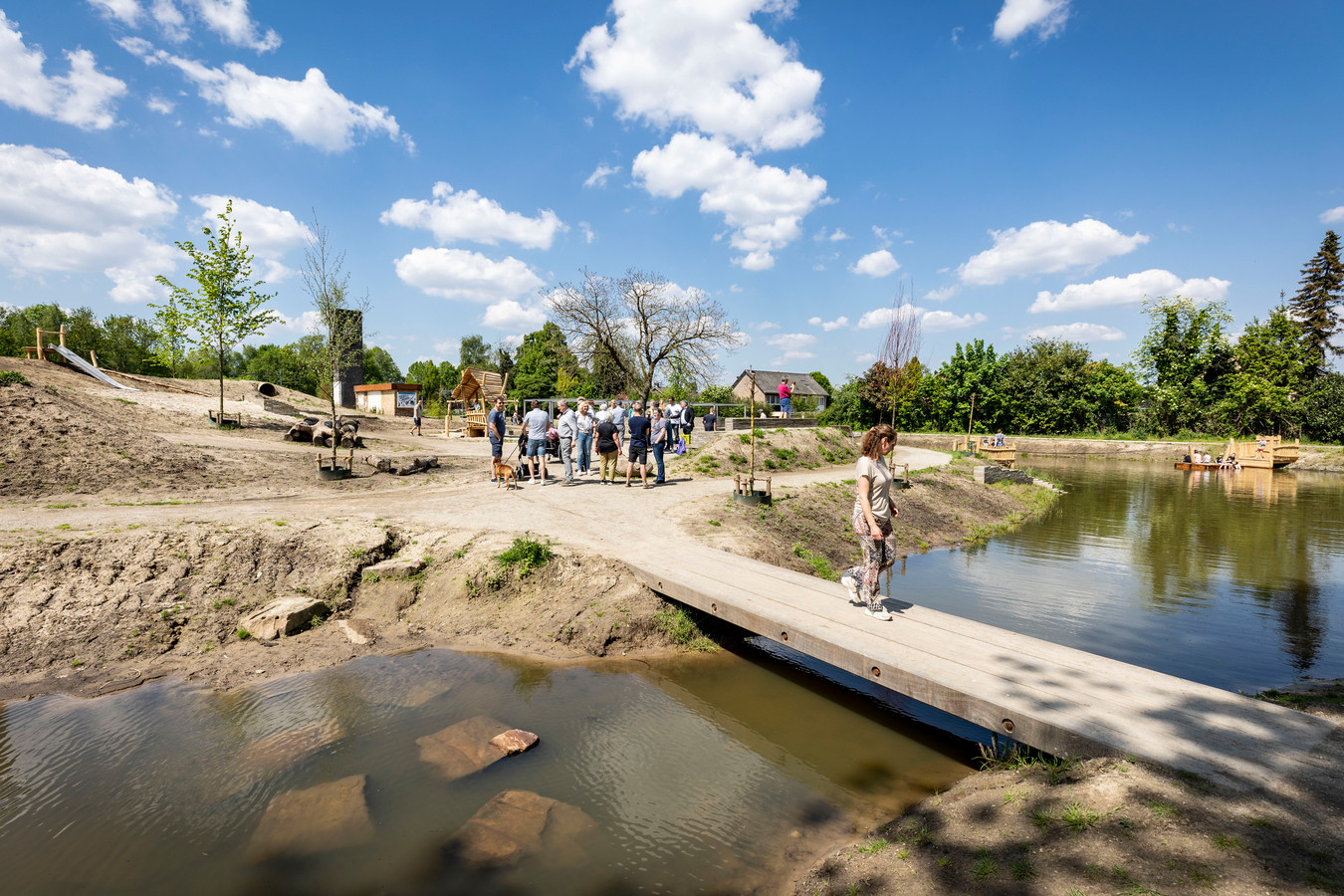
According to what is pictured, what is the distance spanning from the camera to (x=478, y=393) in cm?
2952

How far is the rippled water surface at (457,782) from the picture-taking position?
12.0ft

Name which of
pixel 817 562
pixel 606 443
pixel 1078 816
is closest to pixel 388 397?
pixel 606 443

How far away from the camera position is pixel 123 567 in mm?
7312

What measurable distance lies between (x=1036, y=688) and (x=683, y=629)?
3.86 meters

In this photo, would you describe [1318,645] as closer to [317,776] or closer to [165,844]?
[317,776]

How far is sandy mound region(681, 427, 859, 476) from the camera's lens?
17562 mm

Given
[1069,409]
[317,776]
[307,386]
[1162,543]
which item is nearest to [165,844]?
[317,776]

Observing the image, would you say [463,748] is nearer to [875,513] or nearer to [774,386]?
[875,513]

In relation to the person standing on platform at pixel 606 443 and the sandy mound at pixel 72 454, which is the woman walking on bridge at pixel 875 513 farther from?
the sandy mound at pixel 72 454

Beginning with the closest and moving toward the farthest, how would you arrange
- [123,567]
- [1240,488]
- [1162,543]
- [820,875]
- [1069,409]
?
[820,875]
[123,567]
[1162,543]
[1240,488]
[1069,409]

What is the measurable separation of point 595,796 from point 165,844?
107 inches

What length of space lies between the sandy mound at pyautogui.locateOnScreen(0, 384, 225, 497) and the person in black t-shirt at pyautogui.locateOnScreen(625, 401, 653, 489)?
8929 millimetres

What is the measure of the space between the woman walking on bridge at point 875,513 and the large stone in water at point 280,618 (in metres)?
6.30

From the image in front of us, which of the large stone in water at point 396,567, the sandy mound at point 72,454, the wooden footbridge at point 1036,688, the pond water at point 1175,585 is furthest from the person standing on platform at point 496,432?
the pond water at point 1175,585
